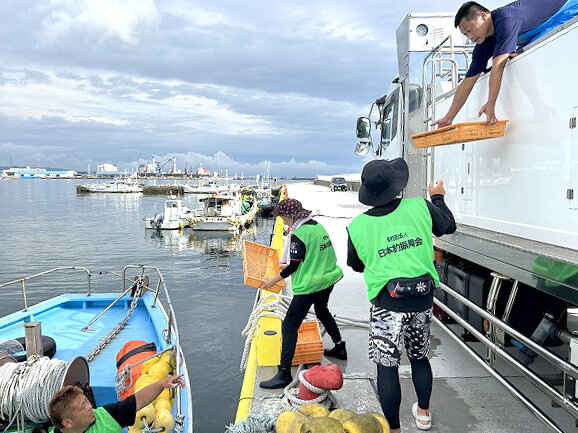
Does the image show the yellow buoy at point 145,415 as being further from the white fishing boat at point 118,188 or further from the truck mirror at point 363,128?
the white fishing boat at point 118,188

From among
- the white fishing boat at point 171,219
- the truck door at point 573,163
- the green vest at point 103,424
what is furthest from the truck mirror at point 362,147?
the white fishing boat at point 171,219

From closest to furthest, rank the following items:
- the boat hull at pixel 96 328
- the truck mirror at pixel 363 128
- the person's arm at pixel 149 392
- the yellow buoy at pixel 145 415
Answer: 1. the person's arm at pixel 149 392
2. the yellow buoy at pixel 145 415
3. the boat hull at pixel 96 328
4. the truck mirror at pixel 363 128

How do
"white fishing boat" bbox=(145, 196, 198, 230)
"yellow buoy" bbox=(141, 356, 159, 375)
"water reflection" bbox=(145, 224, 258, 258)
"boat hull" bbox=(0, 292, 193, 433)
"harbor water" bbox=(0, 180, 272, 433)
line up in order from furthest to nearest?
"white fishing boat" bbox=(145, 196, 198, 230), "water reflection" bbox=(145, 224, 258, 258), "harbor water" bbox=(0, 180, 272, 433), "boat hull" bbox=(0, 292, 193, 433), "yellow buoy" bbox=(141, 356, 159, 375)

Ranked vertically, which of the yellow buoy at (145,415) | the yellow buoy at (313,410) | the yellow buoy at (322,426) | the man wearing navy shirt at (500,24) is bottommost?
the yellow buoy at (145,415)

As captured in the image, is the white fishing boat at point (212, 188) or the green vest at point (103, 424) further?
the white fishing boat at point (212, 188)

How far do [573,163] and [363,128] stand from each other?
549 cm

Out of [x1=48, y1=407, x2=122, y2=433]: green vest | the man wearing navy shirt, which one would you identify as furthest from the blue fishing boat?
the man wearing navy shirt

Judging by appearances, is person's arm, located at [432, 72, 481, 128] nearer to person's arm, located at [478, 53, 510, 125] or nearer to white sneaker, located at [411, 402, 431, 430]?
person's arm, located at [478, 53, 510, 125]

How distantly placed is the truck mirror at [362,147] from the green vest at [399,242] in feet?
19.0

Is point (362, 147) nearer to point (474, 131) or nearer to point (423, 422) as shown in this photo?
point (474, 131)

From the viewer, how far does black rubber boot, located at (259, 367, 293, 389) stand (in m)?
4.51

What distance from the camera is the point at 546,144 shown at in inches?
135

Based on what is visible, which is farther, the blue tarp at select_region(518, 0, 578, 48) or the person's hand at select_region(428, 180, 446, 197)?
the blue tarp at select_region(518, 0, 578, 48)

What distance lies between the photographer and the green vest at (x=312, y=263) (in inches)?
176
